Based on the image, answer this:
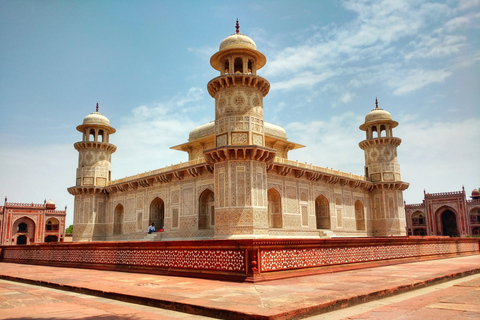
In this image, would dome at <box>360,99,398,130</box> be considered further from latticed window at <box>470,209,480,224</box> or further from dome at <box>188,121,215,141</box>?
latticed window at <box>470,209,480,224</box>

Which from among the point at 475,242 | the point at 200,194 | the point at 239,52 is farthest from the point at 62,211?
the point at 475,242

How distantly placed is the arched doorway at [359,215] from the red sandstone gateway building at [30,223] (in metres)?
31.1

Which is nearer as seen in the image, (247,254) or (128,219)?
(247,254)

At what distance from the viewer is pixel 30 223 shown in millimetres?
40531

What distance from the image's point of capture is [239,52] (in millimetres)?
16750

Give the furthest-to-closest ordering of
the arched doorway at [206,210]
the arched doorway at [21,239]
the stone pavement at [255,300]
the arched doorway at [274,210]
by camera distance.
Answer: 1. the arched doorway at [21,239]
2. the arched doorway at [274,210]
3. the arched doorway at [206,210]
4. the stone pavement at [255,300]

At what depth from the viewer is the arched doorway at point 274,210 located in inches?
727

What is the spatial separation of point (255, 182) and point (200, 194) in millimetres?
4364

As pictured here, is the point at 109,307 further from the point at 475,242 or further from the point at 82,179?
the point at 82,179

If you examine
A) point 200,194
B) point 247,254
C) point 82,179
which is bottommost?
point 247,254

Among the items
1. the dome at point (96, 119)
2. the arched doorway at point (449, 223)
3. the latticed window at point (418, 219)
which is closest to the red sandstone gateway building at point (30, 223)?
the dome at point (96, 119)

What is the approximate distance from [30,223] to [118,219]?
2122cm

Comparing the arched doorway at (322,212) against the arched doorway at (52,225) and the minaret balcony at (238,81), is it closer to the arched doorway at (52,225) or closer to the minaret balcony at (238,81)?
the minaret balcony at (238,81)

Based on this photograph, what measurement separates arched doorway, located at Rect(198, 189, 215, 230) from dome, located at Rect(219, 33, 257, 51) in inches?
257
